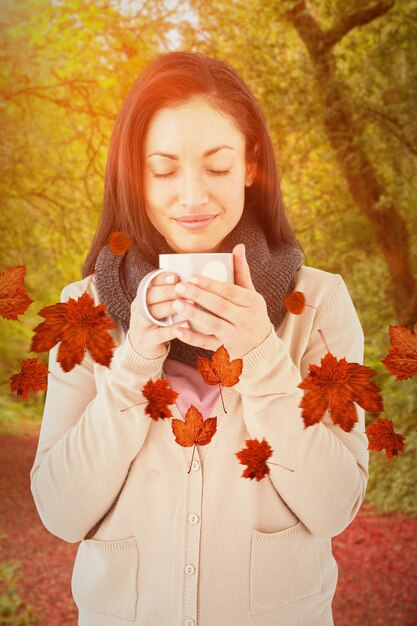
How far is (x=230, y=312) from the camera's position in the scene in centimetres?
98

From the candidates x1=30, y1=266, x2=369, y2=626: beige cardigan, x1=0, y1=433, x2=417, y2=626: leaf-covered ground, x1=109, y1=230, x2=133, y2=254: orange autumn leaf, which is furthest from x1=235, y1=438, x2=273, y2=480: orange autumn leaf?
x1=0, y1=433, x2=417, y2=626: leaf-covered ground

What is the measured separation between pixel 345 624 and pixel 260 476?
253cm

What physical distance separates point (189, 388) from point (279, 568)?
37 centimetres

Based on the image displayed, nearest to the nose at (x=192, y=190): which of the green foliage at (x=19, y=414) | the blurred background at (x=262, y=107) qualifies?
the blurred background at (x=262, y=107)

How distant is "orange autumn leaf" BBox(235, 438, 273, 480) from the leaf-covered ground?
2548 mm

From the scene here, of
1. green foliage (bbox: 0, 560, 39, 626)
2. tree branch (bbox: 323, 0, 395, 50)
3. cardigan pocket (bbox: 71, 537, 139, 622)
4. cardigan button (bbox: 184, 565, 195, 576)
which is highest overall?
tree branch (bbox: 323, 0, 395, 50)

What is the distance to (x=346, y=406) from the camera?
109 centimetres

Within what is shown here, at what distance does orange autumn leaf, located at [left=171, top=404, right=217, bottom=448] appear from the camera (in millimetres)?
1118

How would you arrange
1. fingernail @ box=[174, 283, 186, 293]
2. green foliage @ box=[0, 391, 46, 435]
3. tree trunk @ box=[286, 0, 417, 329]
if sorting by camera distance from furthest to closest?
1. green foliage @ box=[0, 391, 46, 435]
2. tree trunk @ box=[286, 0, 417, 329]
3. fingernail @ box=[174, 283, 186, 293]

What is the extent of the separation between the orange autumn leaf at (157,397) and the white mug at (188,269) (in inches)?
5.4

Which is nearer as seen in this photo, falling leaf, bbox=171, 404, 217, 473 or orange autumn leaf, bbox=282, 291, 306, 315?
falling leaf, bbox=171, 404, 217, 473

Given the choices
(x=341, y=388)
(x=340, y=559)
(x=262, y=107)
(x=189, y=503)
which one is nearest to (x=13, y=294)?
(x=189, y=503)

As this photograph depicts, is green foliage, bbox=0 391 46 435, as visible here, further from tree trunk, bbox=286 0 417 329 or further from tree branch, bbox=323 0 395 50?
tree branch, bbox=323 0 395 50

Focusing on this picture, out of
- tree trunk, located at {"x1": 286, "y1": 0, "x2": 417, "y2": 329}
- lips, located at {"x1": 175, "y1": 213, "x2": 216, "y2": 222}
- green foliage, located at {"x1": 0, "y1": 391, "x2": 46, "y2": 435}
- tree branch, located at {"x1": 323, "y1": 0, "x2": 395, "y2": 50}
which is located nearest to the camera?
lips, located at {"x1": 175, "y1": 213, "x2": 216, "y2": 222}
